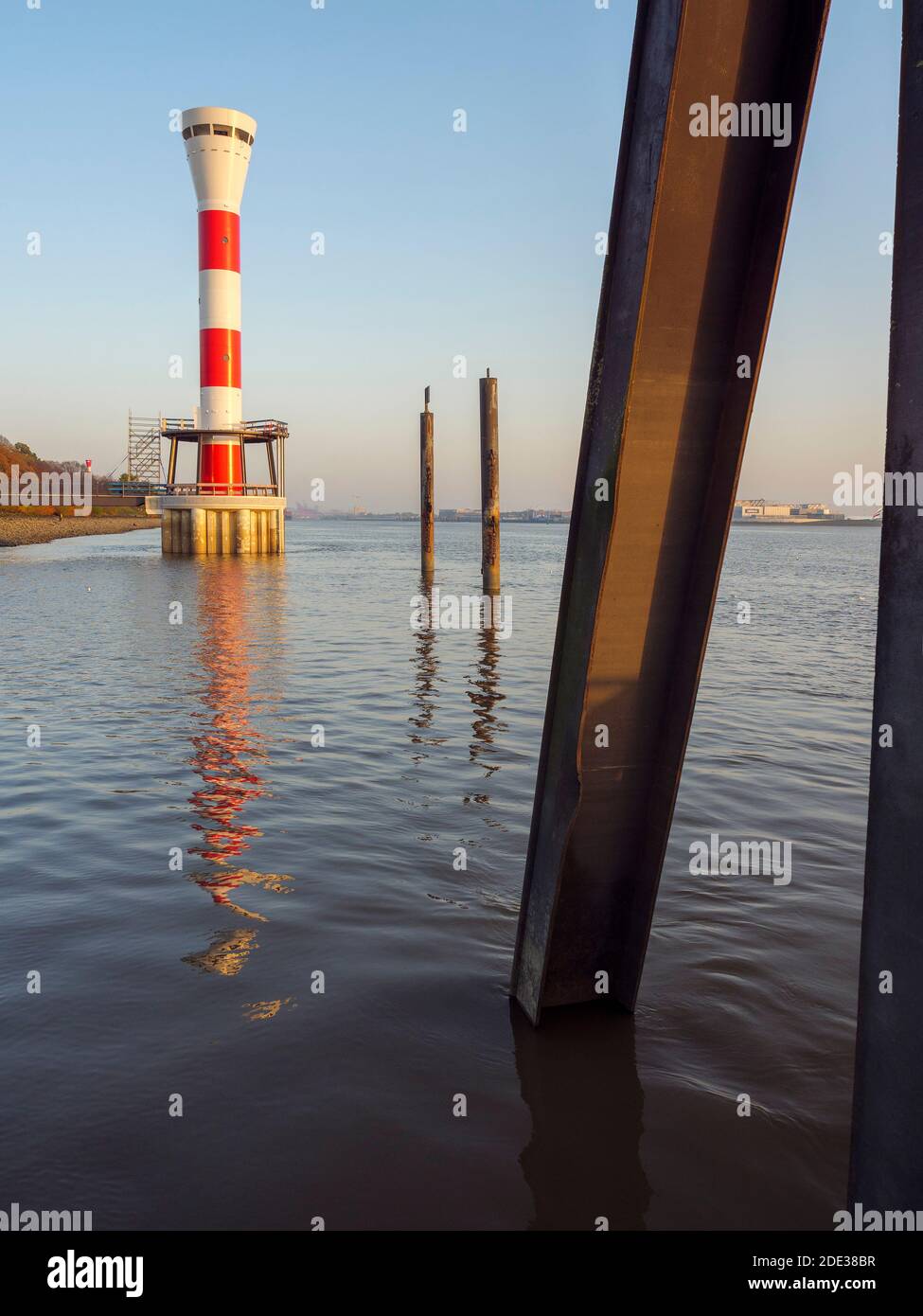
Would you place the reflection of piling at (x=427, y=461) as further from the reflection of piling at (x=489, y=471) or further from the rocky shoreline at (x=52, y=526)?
the rocky shoreline at (x=52, y=526)

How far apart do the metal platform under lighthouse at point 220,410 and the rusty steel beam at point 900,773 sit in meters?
43.3

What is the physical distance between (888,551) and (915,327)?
1.56 feet

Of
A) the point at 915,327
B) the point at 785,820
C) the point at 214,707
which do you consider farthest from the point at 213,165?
the point at 915,327

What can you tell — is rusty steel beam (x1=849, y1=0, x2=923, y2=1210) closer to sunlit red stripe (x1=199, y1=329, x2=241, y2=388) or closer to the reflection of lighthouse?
the reflection of lighthouse

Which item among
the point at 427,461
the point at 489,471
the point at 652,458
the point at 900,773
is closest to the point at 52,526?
the point at 427,461

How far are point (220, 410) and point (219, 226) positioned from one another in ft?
25.7

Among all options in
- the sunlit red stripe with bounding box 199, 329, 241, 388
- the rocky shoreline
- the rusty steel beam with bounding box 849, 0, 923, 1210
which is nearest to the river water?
the rusty steel beam with bounding box 849, 0, 923, 1210

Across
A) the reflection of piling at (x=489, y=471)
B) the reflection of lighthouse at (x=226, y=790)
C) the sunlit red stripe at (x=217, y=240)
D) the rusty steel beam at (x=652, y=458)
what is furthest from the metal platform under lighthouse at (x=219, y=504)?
the rusty steel beam at (x=652, y=458)

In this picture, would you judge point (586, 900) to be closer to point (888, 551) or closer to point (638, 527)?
point (638, 527)

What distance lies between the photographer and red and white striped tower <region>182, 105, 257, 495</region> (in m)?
41.2

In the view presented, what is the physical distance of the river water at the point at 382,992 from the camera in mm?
2951

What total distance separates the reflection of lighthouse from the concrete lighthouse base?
3042 cm

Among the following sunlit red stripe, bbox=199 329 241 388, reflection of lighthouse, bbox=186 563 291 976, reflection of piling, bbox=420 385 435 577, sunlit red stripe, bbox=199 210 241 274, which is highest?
sunlit red stripe, bbox=199 210 241 274

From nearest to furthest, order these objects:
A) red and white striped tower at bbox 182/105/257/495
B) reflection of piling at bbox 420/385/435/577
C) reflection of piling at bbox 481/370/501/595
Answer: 1. reflection of piling at bbox 481/370/501/595
2. reflection of piling at bbox 420/385/435/577
3. red and white striped tower at bbox 182/105/257/495
